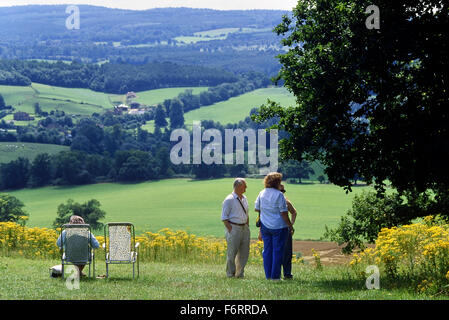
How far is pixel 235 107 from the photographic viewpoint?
17375 cm

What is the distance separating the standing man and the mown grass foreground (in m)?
0.31

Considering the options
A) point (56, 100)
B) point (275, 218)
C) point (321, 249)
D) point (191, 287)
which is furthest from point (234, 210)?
point (56, 100)

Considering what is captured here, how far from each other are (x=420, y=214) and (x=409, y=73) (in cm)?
527

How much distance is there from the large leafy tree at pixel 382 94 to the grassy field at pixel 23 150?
3940 inches

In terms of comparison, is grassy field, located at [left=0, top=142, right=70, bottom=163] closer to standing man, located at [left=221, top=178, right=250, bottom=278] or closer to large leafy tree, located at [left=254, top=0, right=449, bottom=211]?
standing man, located at [left=221, top=178, right=250, bottom=278]

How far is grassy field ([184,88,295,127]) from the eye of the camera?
6368 inches

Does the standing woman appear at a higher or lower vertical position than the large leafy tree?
lower

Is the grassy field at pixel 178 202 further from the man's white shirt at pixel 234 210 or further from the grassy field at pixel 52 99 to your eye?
the grassy field at pixel 52 99

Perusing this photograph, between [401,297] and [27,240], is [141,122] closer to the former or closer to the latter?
[27,240]

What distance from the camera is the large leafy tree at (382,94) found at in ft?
37.0

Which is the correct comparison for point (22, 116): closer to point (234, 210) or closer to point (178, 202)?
point (178, 202)

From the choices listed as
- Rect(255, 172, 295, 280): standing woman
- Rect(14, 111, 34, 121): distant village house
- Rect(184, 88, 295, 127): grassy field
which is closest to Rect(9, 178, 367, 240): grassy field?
Rect(255, 172, 295, 280): standing woman
